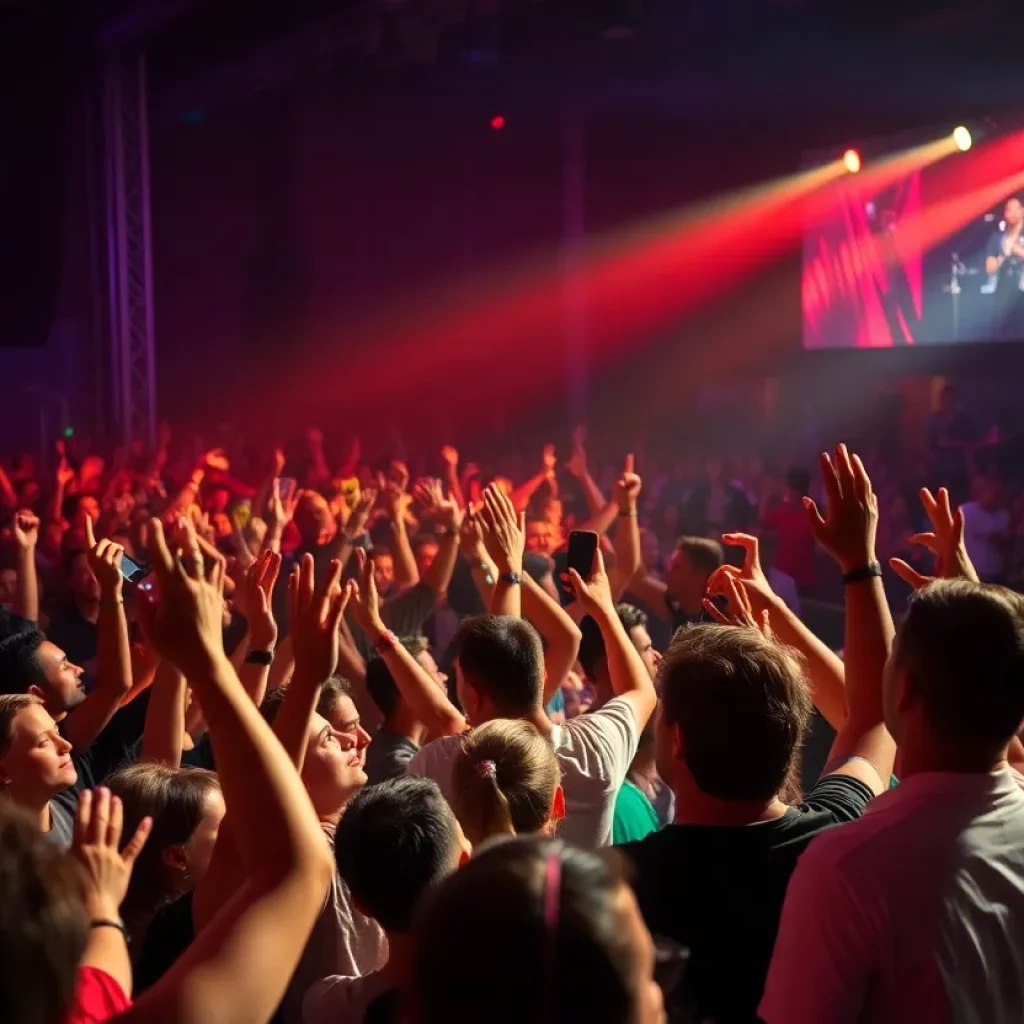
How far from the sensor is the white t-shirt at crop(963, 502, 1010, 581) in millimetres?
8398

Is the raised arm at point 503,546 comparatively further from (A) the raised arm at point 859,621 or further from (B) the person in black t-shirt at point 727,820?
(B) the person in black t-shirt at point 727,820

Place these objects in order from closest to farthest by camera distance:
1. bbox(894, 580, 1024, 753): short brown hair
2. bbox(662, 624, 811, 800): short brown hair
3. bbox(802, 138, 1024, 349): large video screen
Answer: bbox(894, 580, 1024, 753): short brown hair → bbox(662, 624, 811, 800): short brown hair → bbox(802, 138, 1024, 349): large video screen

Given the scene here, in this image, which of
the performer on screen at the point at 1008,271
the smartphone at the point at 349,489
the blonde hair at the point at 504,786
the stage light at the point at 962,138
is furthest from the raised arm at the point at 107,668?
the stage light at the point at 962,138

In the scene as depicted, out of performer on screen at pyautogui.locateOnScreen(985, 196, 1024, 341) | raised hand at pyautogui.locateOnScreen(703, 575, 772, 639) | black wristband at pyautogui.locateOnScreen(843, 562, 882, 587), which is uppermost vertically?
performer on screen at pyautogui.locateOnScreen(985, 196, 1024, 341)

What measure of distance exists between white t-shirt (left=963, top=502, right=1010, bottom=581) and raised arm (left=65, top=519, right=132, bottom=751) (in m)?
6.38

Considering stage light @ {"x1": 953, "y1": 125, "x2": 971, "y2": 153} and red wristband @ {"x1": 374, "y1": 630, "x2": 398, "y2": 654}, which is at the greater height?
stage light @ {"x1": 953, "y1": 125, "x2": 971, "y2": 153}

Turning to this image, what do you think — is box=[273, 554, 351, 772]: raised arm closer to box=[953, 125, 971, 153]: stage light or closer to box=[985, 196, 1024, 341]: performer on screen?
box=[985, 196, 1024, 341]: performer on screen

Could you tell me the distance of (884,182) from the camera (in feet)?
39.3

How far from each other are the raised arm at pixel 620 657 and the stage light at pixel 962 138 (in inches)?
369

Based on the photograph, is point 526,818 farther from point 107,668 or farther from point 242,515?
point 242,515

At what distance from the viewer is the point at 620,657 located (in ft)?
9.78

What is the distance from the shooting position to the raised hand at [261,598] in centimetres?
258

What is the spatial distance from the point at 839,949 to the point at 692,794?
357 millimetres

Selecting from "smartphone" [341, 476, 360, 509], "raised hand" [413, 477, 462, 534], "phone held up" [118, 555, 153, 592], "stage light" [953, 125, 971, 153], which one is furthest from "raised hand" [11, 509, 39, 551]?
"stage light" [953, 125, 971, 153]
